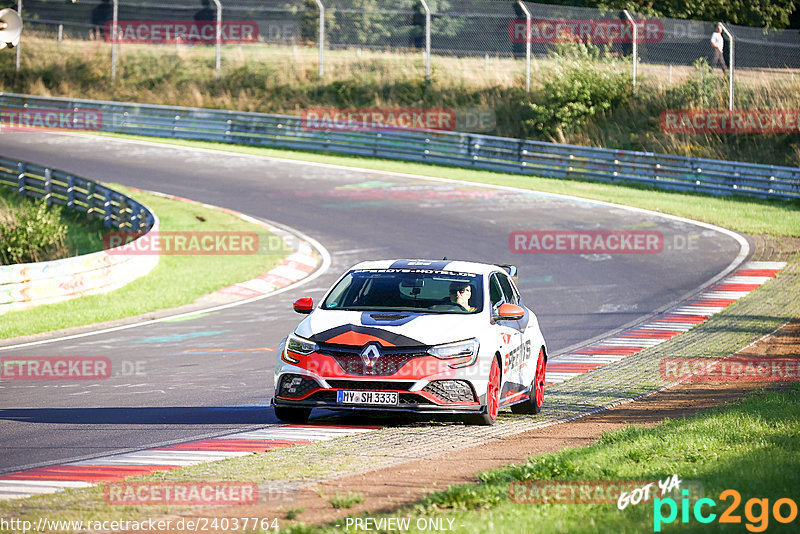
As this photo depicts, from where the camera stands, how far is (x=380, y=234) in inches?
1037

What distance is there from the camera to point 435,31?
4178cm

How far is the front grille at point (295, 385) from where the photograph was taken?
32.4 feet

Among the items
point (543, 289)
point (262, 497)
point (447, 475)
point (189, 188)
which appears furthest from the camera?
point (189, 188)

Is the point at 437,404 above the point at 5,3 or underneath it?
underneath

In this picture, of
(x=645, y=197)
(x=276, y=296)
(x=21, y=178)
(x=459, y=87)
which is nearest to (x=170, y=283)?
(x=276, y=296)

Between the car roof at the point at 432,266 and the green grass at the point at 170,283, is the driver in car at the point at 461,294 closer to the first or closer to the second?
the car roof at the point at 432,266

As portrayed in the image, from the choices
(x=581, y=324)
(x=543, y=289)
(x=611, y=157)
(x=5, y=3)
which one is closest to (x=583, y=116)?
(x=611, y=157)

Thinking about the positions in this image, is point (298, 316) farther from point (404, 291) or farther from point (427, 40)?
point (427, 40)

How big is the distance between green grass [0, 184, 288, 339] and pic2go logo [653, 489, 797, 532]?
13255mm

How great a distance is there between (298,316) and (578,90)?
81.9 feet

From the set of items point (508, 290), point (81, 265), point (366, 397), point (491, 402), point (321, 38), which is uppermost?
point (321, 38)

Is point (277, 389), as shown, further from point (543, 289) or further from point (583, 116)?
point (583, 116)

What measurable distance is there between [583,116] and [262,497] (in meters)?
35.6

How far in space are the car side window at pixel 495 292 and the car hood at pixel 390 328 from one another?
586mm
